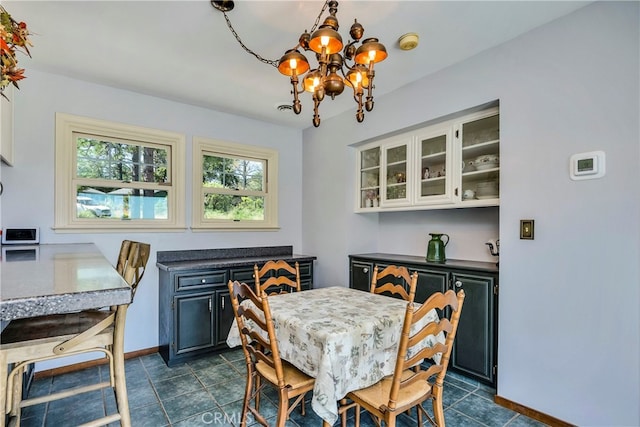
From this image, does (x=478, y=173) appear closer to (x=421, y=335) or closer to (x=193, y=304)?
(x=421, y=335)

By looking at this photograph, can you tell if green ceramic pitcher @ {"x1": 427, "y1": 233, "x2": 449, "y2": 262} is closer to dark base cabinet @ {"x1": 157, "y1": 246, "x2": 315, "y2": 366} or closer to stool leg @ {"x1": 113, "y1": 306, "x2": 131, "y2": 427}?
dark base cabinet @ {"x1": 157, "y1": 246, "x2": 315, "y2": 366}

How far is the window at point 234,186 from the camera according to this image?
3578 millimetres

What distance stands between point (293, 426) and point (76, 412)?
1.46 metres

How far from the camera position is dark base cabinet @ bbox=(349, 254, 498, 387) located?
2.42 m

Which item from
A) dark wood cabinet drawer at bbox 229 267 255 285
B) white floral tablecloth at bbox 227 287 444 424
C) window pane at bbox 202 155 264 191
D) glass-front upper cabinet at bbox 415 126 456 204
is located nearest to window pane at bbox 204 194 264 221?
window pane at bbox 202 155 264 191

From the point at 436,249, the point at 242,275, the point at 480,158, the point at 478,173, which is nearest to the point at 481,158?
the point at 480,158

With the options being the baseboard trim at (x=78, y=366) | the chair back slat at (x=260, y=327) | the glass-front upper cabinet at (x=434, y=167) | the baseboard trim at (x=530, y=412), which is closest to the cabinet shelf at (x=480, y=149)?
the glass-front upper cabinet at (x=434, y=167)

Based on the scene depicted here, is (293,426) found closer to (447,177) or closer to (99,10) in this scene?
(447,177)

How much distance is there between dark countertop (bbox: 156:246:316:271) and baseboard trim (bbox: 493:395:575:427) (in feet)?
7.16

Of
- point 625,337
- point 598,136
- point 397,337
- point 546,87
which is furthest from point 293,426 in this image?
point 546,87

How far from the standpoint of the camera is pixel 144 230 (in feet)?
10.5

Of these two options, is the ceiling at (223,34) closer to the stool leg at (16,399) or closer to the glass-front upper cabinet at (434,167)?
the glass-front upper cabinet at (434,167)

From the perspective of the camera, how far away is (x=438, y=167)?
2992 mm

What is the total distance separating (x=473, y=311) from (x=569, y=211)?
99 centimetres
